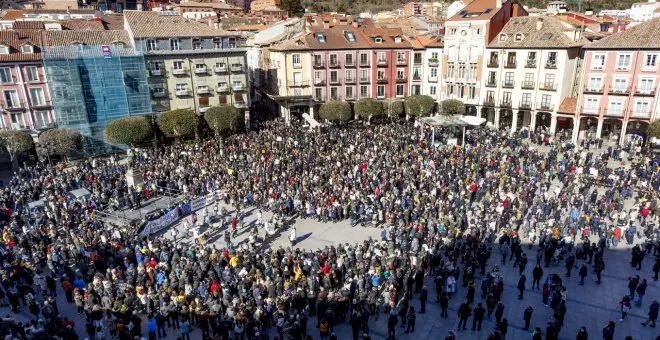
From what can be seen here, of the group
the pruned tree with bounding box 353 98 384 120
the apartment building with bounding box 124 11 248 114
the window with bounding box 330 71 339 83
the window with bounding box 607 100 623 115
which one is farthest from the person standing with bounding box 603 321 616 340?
the apartment building with bounding box 124 11 248 114

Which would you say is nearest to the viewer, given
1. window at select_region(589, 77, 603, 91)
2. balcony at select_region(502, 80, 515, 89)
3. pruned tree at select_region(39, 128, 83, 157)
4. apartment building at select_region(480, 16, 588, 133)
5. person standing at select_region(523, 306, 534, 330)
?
person standing at select_region(523, 306, 534, 330)

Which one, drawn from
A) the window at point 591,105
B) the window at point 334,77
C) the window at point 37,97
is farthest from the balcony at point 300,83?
the window at point 591,105

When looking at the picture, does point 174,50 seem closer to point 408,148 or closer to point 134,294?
point 408,148

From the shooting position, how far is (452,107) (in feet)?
171

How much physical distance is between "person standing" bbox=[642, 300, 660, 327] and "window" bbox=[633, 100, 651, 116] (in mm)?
31841

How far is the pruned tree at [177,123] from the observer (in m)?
44.8

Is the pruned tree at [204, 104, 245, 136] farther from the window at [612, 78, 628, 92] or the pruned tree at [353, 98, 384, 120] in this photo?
the window at [612, 78, 628, 92]

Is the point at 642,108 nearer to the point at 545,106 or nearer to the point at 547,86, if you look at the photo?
the point at 545,106

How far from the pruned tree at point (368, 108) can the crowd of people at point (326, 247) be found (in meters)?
12.7

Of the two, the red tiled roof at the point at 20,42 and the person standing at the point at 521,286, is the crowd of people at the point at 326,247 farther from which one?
the red tiled roof at the point at 20,42

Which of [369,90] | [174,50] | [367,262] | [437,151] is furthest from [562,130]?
[174,50]

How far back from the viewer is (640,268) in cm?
2178

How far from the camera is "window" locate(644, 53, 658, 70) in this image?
133 feet

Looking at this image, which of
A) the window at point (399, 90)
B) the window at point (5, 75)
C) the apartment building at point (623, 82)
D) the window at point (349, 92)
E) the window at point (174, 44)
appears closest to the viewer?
the apartment building at point (623, 82)
